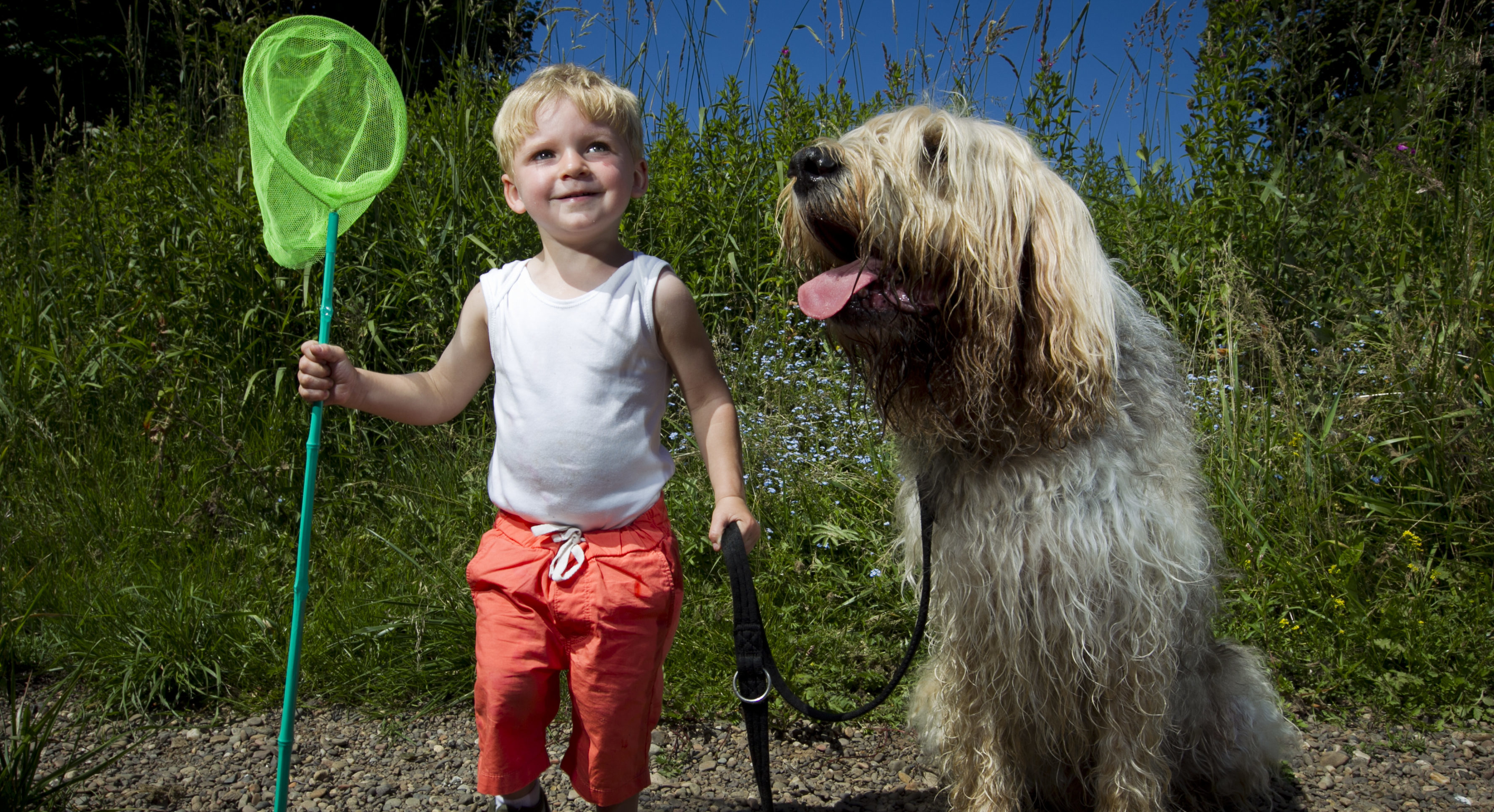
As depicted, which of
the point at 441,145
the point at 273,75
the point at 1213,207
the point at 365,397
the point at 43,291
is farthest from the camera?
the point at 43,291

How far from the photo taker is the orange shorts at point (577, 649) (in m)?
2.00

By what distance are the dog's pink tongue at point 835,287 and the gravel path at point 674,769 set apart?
1.45m

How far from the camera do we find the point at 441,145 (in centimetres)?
446

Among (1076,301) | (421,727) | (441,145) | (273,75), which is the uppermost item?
(441,145)

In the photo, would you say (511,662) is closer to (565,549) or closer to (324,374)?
(565,549)

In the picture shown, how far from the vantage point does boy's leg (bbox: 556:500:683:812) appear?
2.00m

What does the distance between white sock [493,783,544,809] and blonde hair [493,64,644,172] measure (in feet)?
4.55

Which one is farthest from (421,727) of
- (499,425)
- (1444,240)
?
(1444,240)

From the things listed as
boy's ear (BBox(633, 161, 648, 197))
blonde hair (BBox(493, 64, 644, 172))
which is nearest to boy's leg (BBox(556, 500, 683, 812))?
boy's ear (BBox(633, 161, 648, 197))

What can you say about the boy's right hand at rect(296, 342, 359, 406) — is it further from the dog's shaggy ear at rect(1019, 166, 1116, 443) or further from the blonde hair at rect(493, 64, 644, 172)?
the dog's shaggy ear at rect(1019, 166, 1116, 443)

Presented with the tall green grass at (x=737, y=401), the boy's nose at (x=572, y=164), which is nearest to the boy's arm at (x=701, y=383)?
the boy's nose at (x=572, y=164)

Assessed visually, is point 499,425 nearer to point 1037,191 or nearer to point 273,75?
point 273,75

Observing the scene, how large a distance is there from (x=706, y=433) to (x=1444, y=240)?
353 cm

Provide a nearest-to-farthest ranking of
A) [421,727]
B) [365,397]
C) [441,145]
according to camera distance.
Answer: [365,397]
[421,727]
[441,145]
